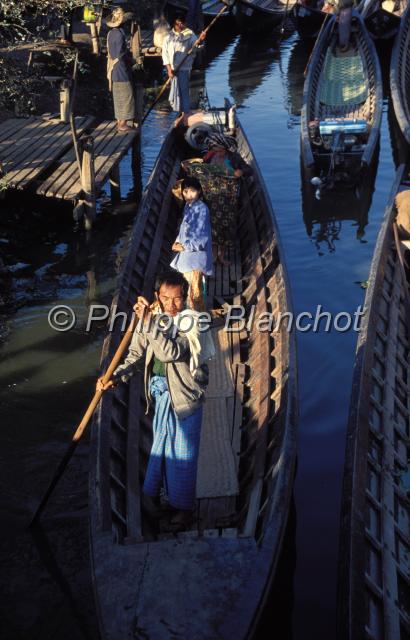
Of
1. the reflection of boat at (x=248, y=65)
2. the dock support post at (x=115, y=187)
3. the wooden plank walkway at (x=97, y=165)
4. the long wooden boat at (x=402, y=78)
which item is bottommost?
the dock support post at (x=115, y=187)

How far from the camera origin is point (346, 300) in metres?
10.1

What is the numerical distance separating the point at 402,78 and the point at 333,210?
482 centimetres

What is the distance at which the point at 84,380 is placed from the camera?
324 inches

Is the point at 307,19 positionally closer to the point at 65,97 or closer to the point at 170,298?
the point at 65,97

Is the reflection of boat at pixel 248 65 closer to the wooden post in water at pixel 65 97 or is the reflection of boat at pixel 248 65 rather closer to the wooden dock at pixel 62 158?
the wooden post in water at pixel 65 97

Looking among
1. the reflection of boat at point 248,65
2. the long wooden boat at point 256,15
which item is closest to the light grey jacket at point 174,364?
the reflection of boat at point 248,65

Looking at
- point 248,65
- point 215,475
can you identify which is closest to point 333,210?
point 215,475

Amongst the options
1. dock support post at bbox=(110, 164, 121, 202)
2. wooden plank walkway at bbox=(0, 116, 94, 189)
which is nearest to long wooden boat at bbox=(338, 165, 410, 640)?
wooden plank walkway at bbox=(0, 116, 94, 189)

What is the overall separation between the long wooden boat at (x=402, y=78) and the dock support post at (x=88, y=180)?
620 centimetres

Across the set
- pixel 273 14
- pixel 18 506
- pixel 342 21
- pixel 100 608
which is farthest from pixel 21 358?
pixel 273 14

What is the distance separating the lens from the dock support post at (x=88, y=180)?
33.8 feet

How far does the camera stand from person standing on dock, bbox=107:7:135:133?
12273 mm

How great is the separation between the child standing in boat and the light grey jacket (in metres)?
2.62

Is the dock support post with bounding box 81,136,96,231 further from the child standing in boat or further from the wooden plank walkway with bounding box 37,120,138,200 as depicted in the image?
the child standing in boat
